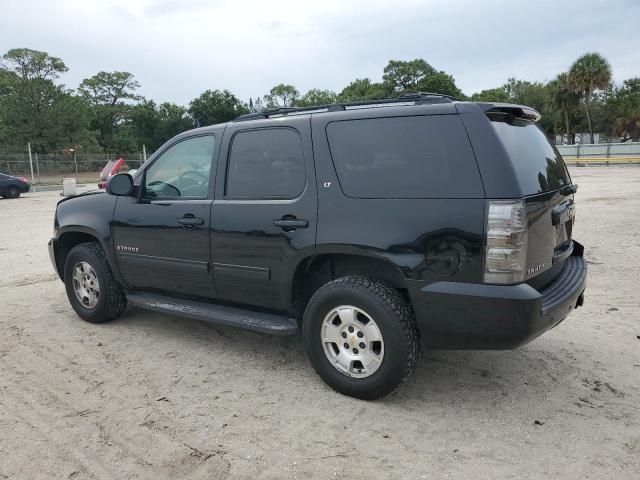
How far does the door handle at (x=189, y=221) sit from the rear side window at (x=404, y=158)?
124 cm

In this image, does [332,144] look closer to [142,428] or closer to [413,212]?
[413,212]

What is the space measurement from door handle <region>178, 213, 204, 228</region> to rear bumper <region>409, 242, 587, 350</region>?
1819 millimetres

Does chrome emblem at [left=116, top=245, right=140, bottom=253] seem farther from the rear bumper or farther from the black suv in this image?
the rear bumper

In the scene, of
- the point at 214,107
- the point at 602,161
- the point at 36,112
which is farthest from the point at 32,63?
the point at 602,161

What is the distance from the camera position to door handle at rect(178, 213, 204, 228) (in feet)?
13.5

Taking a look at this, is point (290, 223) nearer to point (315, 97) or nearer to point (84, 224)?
point (84, 224)

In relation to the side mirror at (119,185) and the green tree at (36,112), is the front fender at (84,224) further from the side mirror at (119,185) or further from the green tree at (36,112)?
the green tree at (36,112)

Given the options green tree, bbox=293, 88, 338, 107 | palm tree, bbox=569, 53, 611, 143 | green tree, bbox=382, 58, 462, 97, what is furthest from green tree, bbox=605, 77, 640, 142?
green tree, bbox=293, 88, 338, 107

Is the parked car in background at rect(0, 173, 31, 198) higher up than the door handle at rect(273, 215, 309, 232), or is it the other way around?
the door handle at rect(273, 215, 309, 232)

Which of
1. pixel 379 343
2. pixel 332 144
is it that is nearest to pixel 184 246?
pixel 332 144

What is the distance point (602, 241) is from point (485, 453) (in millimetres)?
7122

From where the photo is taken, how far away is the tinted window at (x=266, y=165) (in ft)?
12.3

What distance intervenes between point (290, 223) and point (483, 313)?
4.60 feet

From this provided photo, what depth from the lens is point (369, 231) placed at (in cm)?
330
